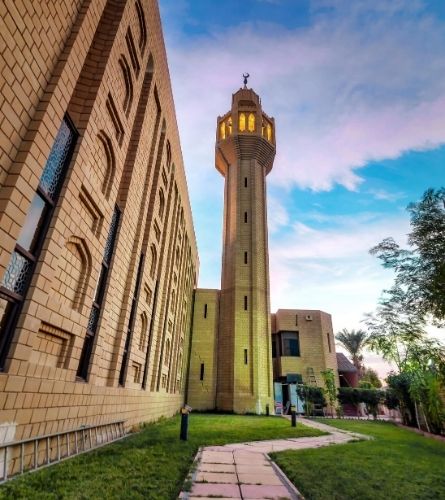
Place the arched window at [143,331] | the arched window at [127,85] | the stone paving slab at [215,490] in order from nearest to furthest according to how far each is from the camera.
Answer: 1. the stone paving slab at [215,490]
2. the arched window at [127,85]
3. the arched window at [143,331]

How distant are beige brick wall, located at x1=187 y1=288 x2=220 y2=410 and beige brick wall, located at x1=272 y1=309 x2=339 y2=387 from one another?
21.2ft

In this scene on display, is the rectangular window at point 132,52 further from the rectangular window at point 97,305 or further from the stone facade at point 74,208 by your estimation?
the rectangular window at point 97,305

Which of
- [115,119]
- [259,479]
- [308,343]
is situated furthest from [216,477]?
[308,343]

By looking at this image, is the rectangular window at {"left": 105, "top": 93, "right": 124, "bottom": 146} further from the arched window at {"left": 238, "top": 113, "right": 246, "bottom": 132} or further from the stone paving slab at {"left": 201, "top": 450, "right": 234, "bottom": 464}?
the arched window at {"left": 238, "top": 113, "right": 246, "bottom": 132}

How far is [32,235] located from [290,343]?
2500 centimetres

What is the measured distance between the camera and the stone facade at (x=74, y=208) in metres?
3.96

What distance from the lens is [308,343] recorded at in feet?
85.4

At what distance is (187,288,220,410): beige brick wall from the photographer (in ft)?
71.5

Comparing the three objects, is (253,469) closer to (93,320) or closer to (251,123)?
(93,320)

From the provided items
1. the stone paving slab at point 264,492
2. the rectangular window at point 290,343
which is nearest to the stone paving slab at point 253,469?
the stone paving slab at point 264,492

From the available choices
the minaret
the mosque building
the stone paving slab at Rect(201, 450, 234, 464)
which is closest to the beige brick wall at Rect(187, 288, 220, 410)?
the minaret

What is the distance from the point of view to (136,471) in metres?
4.29

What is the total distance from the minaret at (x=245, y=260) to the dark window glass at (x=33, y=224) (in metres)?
19.2

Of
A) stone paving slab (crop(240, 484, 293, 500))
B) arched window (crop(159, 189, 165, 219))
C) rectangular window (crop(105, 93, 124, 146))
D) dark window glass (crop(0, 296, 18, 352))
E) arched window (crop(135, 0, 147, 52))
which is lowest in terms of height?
stone paving slab (crop(240, 484, 293, 500))
